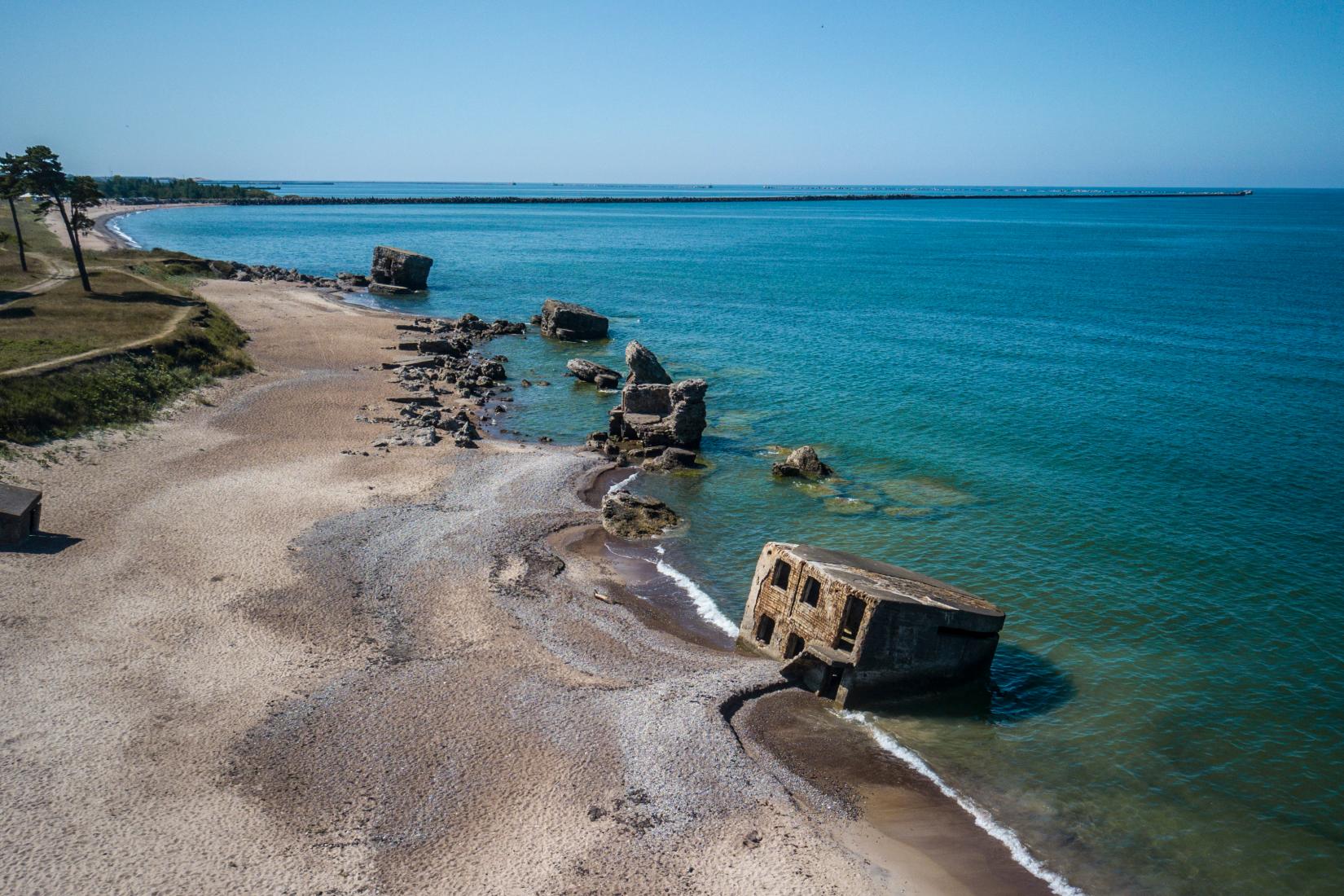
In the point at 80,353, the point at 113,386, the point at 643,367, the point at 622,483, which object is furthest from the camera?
the point at 643,367

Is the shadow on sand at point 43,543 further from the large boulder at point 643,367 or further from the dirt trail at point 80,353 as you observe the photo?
the large boulder at point 643,367

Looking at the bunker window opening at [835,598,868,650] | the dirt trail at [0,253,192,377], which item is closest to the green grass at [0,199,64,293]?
the dirt trail at [0,253,192,377]

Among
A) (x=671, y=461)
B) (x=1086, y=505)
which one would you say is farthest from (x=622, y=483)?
(x=1086, y=505)

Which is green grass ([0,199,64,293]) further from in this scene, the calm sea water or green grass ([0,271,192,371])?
the calm sea water

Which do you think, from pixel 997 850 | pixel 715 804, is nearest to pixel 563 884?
pixel 715 804

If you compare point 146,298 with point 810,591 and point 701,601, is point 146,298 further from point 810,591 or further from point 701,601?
point 810,591

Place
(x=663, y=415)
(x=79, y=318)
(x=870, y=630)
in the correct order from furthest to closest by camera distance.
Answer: (x=79, y=318) → (x=663, y=415) → (x=870, y=630)
